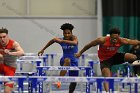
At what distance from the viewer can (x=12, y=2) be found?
13.1m

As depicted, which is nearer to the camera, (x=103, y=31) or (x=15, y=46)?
(x=15, y=46)

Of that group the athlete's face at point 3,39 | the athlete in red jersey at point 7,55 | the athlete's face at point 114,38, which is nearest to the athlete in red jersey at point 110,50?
the athlete's face at point 114,38

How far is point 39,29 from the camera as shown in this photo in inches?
517

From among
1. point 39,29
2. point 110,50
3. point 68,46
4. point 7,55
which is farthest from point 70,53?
point 39,29

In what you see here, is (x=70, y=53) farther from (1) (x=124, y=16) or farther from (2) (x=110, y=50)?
(1) (x=124, y=16)

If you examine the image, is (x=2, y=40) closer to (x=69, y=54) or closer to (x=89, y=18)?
(x=69, y=54)

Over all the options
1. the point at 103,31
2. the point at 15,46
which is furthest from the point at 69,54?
the point at 103,31

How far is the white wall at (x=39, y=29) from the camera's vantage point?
43.0 ft

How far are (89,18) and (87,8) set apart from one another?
13.8 inches

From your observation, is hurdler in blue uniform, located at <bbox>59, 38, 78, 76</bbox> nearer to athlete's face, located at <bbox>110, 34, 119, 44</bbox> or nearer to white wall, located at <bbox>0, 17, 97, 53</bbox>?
athlete's face, located at <bbox>110, 34, 119, 44</bbox>

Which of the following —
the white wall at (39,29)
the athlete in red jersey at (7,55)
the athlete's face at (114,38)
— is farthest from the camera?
the white wall at (39,29)

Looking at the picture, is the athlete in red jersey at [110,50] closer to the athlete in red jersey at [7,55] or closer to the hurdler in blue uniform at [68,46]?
the hurdler in blue uniform at [68,46]

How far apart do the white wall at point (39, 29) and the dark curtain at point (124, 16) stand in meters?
0.50


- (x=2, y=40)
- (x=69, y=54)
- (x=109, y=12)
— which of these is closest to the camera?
(x=2, y=40)
